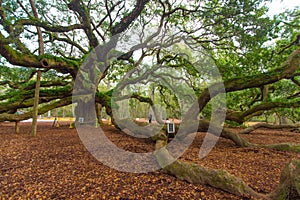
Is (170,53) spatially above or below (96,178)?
above

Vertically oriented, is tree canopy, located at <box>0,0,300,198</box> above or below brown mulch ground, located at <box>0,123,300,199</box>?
above

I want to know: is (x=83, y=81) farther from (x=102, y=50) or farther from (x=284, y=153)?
(x=284, y=153)

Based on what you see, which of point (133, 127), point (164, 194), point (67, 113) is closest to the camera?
point (164, 194)

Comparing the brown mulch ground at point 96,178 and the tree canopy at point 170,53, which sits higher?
the tree canopy at point 170,53

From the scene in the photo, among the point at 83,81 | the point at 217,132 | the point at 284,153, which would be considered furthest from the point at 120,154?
the point at 83,81

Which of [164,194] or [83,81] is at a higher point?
[83,81]

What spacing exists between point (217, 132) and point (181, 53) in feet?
15.1

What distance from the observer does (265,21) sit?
13.5ft

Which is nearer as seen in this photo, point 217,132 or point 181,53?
point 217,132

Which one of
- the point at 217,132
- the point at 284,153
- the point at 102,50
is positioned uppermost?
the point at 102,50

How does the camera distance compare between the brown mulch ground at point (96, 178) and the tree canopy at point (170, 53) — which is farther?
the tree canopy at point (170, 53)

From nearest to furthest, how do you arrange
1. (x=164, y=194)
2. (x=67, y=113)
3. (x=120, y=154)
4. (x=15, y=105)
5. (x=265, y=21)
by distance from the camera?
(x=164, y=194), (x=120, y=154), (x=265, y=21), (x=15, y=105), (x=67, y=113)

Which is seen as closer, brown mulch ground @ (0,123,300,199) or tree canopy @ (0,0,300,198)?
brown mulch ground @ (0,123,300,199)

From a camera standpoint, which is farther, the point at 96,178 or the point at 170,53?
the point at 170,53
